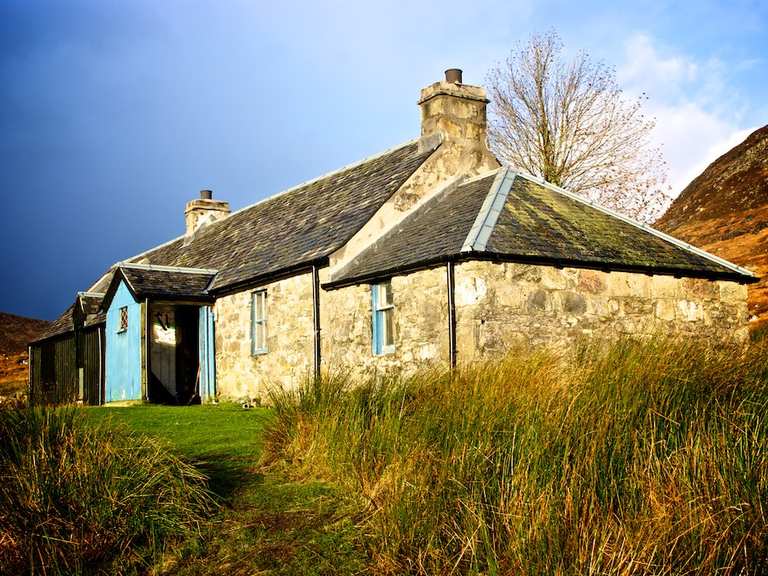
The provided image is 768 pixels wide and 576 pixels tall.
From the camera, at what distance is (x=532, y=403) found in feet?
21.6

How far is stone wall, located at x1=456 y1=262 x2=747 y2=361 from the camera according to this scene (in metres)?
13.0

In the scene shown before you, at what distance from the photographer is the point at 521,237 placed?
542 inches

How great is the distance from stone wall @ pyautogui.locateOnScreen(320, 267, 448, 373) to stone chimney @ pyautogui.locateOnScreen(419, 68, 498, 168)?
431 centimetres

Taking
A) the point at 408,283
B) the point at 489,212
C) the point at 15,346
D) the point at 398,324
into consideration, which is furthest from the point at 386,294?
the point at 15,346

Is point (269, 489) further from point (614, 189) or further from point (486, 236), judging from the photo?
point (614, 189)

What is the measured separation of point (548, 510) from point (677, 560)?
0.80m

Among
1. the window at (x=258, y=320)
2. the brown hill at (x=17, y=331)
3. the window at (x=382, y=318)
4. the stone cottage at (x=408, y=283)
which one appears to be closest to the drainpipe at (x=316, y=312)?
the stone cottage at (x=408, y=283)

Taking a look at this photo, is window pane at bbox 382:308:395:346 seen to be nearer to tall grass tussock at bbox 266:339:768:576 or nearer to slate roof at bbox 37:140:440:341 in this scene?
slate roof at bbox 37:140:440:341

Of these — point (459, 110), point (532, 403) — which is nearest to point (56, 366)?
point (459, 110)

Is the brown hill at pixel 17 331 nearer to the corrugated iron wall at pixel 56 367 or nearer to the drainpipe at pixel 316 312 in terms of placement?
the corrugated iron wall at pixel 56 367

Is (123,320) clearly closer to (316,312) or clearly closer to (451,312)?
(316,312)

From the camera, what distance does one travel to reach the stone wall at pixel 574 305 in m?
13.0

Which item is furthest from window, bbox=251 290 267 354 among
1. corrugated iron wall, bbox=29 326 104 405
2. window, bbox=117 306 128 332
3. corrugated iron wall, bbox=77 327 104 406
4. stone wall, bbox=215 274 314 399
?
corrugated iron wall, bbox=77 327 104 406

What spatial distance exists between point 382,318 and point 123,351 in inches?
321
